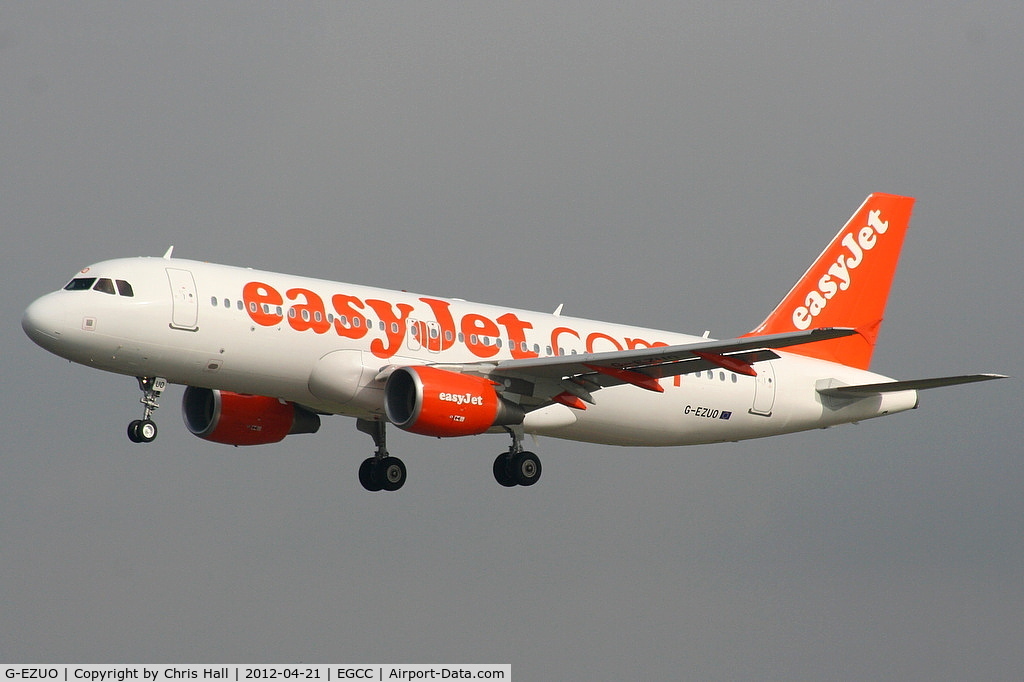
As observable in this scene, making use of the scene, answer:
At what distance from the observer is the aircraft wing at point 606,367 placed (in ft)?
118

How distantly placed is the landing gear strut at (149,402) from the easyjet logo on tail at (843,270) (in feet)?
63.7

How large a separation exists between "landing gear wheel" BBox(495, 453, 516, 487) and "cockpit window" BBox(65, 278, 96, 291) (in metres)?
11.6

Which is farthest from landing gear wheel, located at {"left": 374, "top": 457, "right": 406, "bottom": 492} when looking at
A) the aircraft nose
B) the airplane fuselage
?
the aircraft nose

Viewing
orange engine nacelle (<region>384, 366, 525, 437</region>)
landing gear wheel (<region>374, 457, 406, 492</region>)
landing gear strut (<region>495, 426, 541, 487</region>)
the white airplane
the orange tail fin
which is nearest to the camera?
the white airplane

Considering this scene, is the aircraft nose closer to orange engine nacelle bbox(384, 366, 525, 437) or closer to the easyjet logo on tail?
orange engine nacelle bbox(384, 366, 525, 437)

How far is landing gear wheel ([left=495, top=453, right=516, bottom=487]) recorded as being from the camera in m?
40.7

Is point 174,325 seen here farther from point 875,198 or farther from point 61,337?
point 875,198

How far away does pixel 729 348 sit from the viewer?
117 feet

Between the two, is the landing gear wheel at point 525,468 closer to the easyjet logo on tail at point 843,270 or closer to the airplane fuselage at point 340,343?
the airplane fuselage at point 340,343

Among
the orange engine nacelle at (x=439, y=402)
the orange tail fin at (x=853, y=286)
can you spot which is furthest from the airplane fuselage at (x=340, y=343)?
the orange tail fin at (x=853, y=286)

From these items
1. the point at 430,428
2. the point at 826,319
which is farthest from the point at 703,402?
the point at 430,428

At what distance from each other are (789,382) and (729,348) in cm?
862

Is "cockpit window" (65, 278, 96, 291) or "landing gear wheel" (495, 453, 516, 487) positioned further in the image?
"landing gear wheel" (495, 453, 516, 487)

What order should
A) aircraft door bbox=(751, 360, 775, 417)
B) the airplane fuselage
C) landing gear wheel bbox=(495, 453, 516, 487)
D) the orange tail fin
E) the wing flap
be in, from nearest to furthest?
the airplane fuselage
the wing flap
landing gear wheel bbox=(495, 453, 516, 487)
aircraft door bbox=(751, 360, 775, 417)
the orange tail fin
